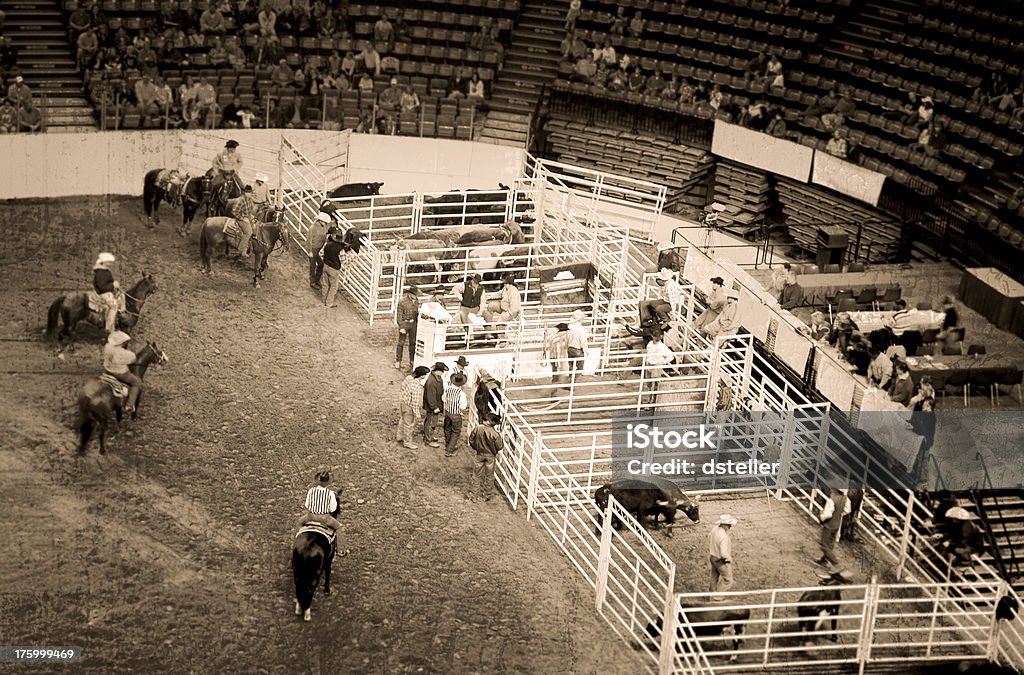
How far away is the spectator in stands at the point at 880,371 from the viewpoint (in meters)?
24.0

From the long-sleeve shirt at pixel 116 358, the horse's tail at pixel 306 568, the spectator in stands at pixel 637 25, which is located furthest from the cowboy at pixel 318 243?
the spectator in stands at pixel 637 25

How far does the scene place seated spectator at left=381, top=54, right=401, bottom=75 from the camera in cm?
3503

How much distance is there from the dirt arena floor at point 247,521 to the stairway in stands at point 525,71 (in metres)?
9.63

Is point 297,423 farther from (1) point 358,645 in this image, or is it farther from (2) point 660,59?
(2) point 660,59

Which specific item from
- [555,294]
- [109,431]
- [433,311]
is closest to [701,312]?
[555,294]

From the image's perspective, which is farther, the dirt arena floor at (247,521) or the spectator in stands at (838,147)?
the spectator in stands at (838,147)

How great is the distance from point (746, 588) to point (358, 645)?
17.7ft

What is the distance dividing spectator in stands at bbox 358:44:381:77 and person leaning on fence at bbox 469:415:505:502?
48.0 ft

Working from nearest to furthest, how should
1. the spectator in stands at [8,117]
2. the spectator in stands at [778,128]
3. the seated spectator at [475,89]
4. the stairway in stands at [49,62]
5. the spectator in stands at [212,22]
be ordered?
the spectator in stands at [8,117]
the stairway in stands at [49,62]
the spectator in stands at [778,128]
the spectator in stands at [212,22]
the seated spectator at [475,89]

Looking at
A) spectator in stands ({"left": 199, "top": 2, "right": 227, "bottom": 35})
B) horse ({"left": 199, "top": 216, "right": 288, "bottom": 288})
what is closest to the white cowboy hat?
horse ({"left": 199, "top": 216, "right": 288, "bottom": 288})

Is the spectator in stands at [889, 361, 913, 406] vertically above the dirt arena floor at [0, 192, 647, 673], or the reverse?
the spectator in stands at [889, 361, 913, 406]

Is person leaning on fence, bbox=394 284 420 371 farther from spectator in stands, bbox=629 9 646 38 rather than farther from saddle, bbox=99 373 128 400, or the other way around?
spectator in stands, bbox=629 9 646 38

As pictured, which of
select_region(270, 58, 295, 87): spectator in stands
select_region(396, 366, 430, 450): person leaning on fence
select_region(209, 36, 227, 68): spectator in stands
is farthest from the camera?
select_region(270, 58, 295, 87): spectator in stands

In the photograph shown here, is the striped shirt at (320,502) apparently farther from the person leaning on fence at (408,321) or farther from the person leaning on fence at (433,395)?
the person leaning on fence at (408,321)
